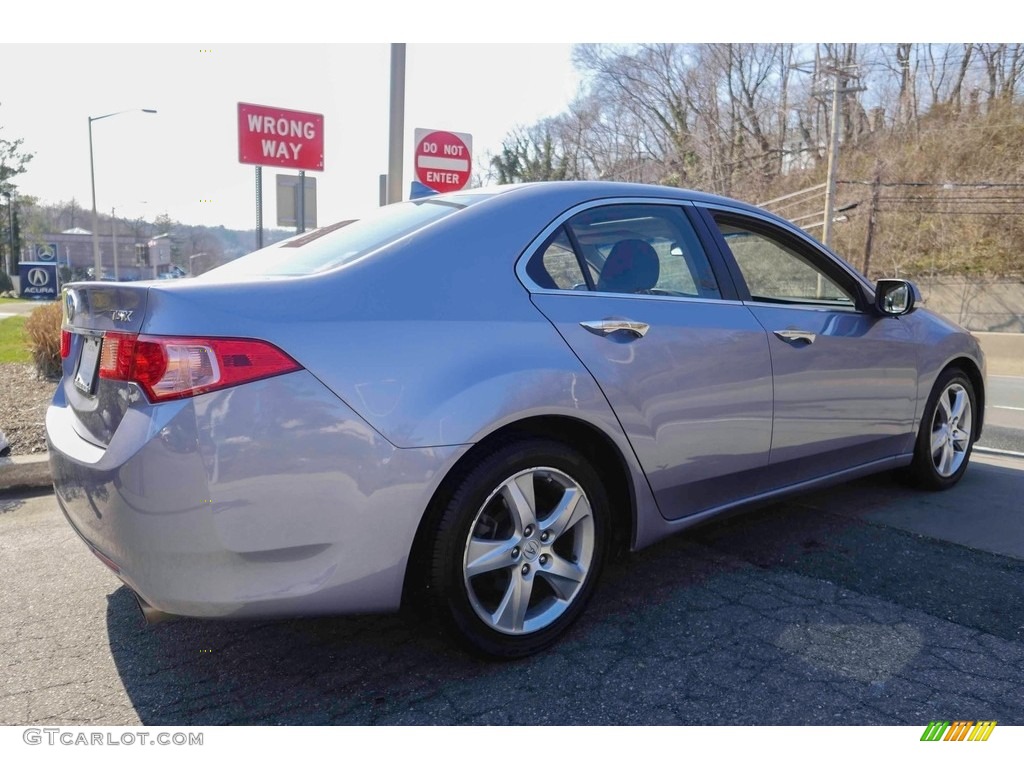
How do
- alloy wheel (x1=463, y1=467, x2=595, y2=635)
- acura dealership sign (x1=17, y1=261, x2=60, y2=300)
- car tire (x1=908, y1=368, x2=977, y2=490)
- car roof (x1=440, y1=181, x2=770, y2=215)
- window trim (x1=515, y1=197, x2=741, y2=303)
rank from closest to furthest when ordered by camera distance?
alloy wheel (x1=463, y1=467, x2=595, y2=635), window trim (x1=515, y1=197, x2=741, y2=303), car roof (x1=440, y1=181, x2=770, y2=215), car tire (x1=908, y1=368, x2=977, y2=490), acura dealership sign (x1=17, y1=261, x2=60, y2=300)

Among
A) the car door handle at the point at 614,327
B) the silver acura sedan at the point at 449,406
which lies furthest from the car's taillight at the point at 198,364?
the car door handle at the point at 614,327

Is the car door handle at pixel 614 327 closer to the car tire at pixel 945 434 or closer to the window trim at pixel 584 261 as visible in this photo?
the window trim at pixel 584 261

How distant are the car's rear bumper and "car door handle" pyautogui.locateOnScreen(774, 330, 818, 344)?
173 cm

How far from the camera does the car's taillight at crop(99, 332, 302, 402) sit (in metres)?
2.02

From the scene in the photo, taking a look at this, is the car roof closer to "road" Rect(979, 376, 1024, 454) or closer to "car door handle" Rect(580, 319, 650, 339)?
"car door handle" Rect(580, 319, 650, 339)

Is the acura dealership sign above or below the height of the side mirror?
below

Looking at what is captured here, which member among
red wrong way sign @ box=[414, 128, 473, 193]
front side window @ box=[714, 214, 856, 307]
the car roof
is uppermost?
red wrong way sign @ box=[414, 128, 473, 193]

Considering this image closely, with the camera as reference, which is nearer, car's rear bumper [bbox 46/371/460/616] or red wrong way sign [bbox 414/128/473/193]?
car's rear bumper [bbox 46/371/460/616]

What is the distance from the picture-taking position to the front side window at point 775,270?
3.36 m

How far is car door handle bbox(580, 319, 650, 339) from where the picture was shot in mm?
2654

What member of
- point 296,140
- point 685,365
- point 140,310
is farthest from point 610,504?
point 296,140

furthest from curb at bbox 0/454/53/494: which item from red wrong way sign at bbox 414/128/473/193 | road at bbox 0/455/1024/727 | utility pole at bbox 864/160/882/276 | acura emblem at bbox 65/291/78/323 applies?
utility pole at bbox 864/160/882/276

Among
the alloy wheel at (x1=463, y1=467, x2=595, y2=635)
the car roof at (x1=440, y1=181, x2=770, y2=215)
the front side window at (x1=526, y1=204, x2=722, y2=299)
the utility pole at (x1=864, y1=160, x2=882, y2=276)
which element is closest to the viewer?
the alloy wheel at (x1=463, y1=467, x2=595, y2=635)

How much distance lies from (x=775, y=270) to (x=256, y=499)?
2.56 meters
